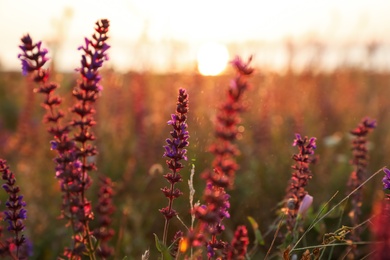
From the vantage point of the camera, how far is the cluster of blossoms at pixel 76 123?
1873mm

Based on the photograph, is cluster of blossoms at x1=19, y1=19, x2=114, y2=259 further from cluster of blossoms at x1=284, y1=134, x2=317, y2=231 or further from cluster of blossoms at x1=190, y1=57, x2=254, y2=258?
cluster of blossoms at x1=284, y1=134, x2=317, y2=231

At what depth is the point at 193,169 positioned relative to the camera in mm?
2287

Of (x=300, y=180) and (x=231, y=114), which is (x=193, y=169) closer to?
(x=300, y=180)

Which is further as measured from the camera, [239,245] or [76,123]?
[76,123]

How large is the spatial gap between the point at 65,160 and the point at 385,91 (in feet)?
29.1

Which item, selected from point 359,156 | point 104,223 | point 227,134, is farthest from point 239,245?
point 359,156

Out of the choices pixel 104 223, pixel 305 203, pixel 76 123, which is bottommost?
pixel 104 223

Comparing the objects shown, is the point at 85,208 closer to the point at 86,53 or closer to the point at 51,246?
the point at 86,53

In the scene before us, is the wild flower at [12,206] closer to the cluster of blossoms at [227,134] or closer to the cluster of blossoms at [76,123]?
the cluster of blossoms at [76,123]

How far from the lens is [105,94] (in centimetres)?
762

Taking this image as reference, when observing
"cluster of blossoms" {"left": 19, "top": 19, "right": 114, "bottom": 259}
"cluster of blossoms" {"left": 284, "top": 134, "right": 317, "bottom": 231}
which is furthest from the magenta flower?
"cluster of blossoms" {"left": 284, "top": 134, "right": 317, "bottom": 231}

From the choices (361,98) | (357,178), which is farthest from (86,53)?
(361,98)

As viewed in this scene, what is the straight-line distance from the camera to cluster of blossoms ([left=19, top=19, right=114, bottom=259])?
1873 mm

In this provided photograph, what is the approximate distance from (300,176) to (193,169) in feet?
1.30
